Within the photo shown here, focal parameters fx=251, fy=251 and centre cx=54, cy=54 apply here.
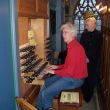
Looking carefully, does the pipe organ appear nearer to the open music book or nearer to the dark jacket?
the open music book

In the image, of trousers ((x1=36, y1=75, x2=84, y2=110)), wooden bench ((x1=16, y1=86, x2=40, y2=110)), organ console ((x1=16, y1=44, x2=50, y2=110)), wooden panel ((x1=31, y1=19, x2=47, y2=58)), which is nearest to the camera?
wooden bench ((x1=16, y1=86, x2=40, y2=110))

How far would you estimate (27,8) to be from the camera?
2.53 meters

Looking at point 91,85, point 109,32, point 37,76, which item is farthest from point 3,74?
point 91,85

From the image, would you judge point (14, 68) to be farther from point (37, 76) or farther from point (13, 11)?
point (37, 76)

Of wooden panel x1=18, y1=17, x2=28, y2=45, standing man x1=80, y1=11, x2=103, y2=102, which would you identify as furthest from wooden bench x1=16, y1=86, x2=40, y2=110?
standing man x1=80, y1=11, x2=103, y2=102

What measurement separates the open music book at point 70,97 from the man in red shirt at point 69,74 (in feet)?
0.31

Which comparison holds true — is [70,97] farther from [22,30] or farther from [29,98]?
[22,30]

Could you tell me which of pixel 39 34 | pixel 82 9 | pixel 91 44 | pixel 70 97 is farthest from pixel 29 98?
pixel 82 9

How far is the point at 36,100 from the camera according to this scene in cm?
292

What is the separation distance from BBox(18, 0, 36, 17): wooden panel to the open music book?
0.94 metres

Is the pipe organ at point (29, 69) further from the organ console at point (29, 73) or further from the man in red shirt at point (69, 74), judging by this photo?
the man in red shirt at point (69, 74)

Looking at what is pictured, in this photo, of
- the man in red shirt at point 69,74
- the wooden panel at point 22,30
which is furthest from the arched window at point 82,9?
the wooden panel at point 22,30

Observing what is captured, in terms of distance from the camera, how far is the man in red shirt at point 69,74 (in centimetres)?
278

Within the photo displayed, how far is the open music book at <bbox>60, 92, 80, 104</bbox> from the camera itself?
8.59 feet
